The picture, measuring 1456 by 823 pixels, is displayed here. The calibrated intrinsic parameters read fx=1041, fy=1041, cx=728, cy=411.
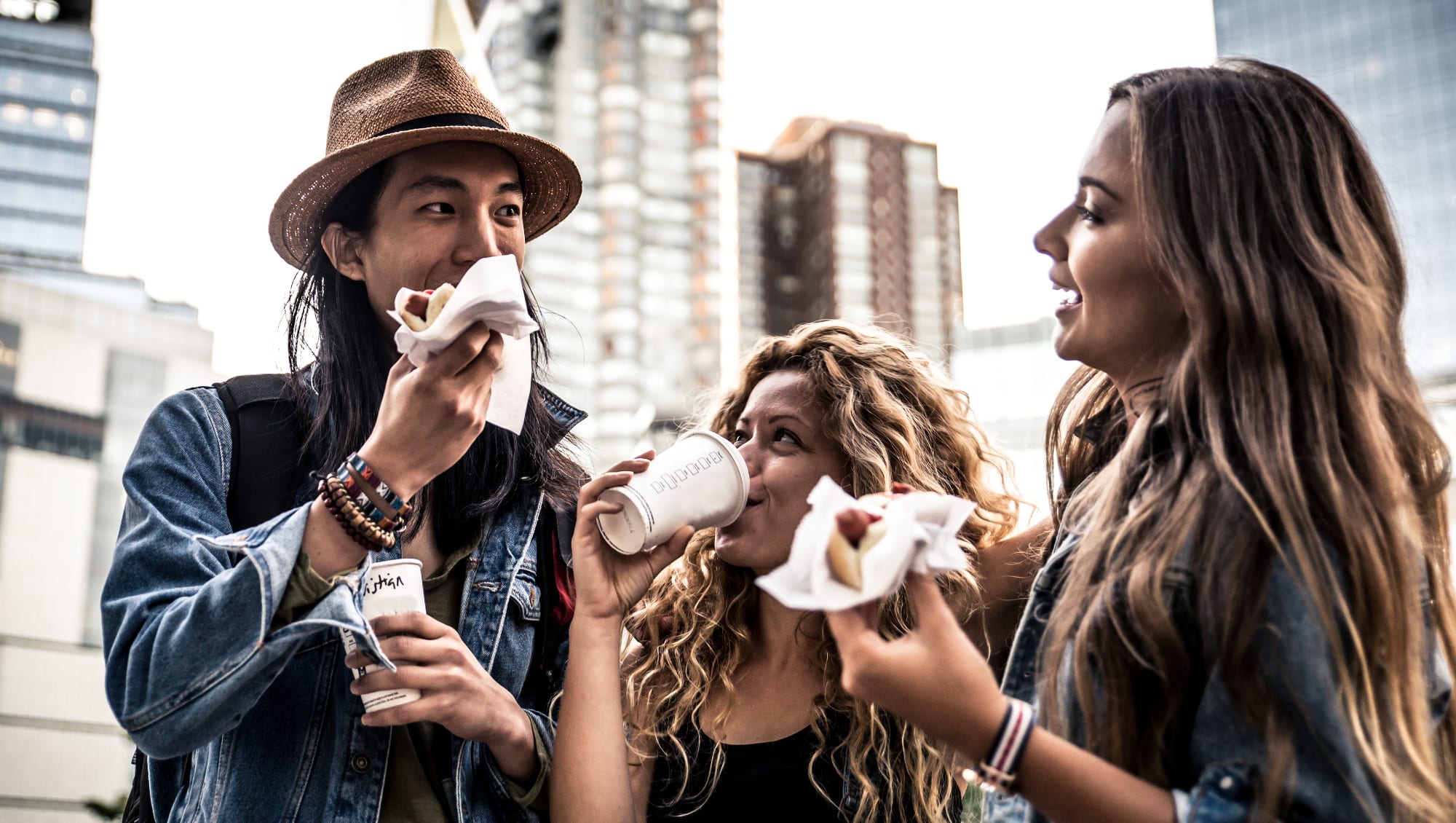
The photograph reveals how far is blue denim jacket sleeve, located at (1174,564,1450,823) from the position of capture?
1.20 meters

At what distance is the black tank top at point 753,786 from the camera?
2.15 metres

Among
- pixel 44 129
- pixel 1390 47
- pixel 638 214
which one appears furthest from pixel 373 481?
pixel 1390 47

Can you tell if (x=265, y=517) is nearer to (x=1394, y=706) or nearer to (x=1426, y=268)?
(x=1394, y=706)

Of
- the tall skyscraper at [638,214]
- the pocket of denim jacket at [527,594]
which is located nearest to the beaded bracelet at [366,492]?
the pocket of denim jacket at [527,594]

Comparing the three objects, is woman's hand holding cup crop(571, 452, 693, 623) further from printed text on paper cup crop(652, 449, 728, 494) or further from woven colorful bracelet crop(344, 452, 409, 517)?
woven colorful bracelet crop(344, 452, 409, 517)

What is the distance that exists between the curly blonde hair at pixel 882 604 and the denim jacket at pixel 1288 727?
0.78m

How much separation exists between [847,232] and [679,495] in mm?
59530

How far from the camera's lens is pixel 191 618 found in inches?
62.8

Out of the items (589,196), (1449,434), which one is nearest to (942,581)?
(1449,434)

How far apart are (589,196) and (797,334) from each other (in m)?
55.7

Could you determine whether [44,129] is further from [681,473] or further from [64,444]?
[681,473]

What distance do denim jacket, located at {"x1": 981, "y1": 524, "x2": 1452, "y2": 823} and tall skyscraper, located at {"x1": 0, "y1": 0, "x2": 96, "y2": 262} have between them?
38.1 metres

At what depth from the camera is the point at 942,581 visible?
7.41ft

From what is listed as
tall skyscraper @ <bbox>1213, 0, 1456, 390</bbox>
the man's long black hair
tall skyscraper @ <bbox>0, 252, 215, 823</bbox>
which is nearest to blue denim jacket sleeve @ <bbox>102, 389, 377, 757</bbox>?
the man's long black hair
